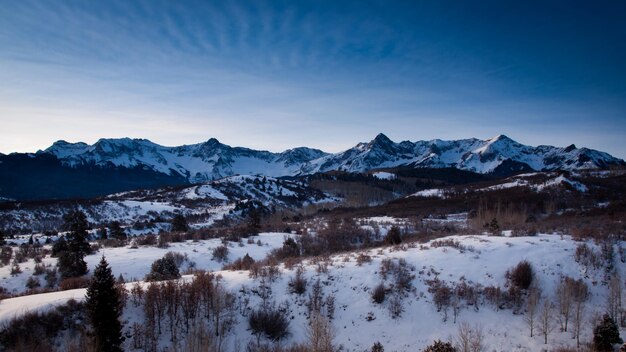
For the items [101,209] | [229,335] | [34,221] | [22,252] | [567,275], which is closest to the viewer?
[229,335]

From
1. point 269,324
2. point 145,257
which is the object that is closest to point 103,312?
point 269,324

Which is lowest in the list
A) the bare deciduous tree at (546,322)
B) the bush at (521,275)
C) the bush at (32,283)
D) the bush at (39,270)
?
the bush at (32,283)

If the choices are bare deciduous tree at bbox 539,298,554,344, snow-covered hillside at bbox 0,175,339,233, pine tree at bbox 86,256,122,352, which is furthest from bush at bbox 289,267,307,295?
snow-covered hillside at bbox 0,175,339,233

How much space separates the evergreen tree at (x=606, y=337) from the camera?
15292mm

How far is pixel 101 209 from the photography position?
301 feet

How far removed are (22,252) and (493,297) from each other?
3949cm

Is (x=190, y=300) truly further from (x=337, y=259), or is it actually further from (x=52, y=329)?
(x=337, y=259)

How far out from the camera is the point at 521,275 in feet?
68.5

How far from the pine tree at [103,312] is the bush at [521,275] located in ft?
68.1

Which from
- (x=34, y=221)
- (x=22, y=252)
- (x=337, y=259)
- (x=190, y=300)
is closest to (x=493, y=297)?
(x=337, y=259)

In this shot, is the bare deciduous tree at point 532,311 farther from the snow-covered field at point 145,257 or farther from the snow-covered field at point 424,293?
the snow-covered field at point 145,257

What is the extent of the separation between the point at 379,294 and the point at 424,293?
107 inches

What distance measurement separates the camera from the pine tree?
13227 mm

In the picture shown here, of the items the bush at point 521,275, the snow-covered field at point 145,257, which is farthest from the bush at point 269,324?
the bush at point 521,275
